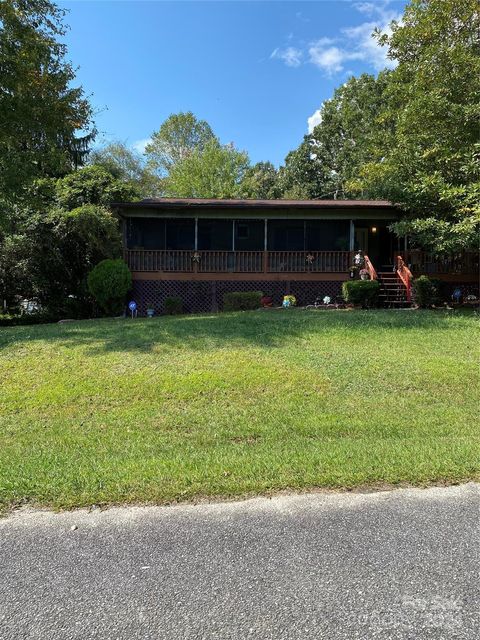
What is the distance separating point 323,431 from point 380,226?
1594cm

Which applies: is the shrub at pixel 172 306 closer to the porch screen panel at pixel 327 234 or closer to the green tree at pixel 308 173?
the porch screen panel at pixel 327 234

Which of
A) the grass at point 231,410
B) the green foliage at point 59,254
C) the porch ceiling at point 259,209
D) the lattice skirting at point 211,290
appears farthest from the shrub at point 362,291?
the green foliage at point 59,254

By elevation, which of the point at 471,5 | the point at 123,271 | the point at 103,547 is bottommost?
the point at 103,547

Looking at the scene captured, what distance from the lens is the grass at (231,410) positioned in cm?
398

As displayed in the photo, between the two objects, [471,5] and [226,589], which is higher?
[471,5]

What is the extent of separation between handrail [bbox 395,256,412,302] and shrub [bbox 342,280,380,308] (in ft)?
4.17

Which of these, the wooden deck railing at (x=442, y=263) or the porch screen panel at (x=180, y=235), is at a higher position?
the porch screen panel at (x=180, y=235)

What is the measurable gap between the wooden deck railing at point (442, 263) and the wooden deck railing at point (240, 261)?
2.21 meters

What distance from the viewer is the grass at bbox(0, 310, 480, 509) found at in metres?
3.98

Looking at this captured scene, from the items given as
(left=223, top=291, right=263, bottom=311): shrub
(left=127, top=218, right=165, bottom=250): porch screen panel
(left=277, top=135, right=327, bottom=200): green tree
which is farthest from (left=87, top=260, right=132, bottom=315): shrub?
(left=277, top=135, right=327, bottom=200): green tree

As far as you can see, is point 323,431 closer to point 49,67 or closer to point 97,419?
point 97,419

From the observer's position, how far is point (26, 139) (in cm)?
1303

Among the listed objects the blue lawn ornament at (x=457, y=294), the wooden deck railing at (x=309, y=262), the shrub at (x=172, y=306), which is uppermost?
the wooden deck railing at (x=309, y=262)

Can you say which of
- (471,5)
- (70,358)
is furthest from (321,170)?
(70,358)
